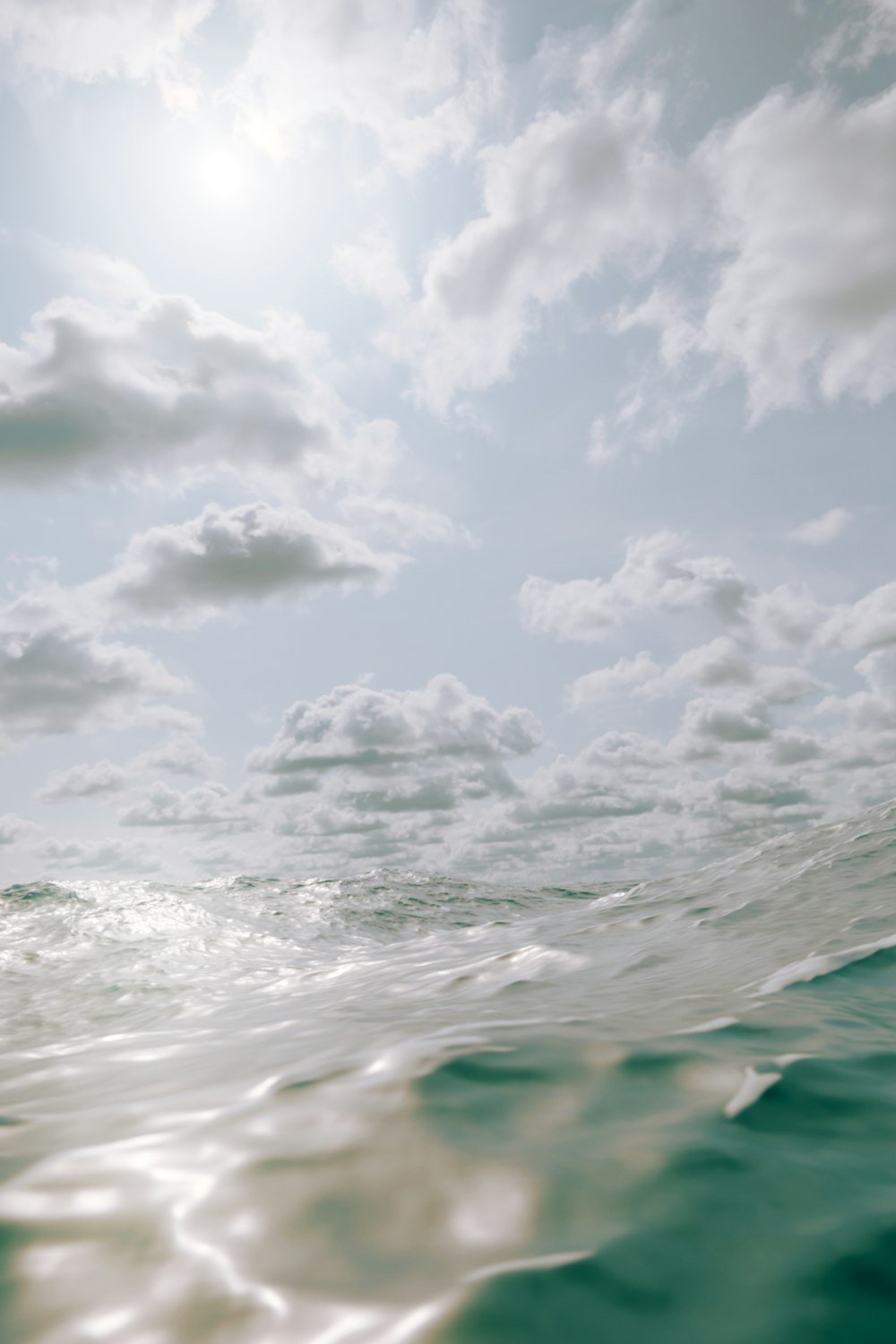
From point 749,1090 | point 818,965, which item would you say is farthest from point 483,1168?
point 818,965

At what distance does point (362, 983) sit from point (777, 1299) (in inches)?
306

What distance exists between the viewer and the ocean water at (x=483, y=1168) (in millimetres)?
1671

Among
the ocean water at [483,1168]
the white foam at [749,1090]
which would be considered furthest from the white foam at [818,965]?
the white foam at [749,1090]

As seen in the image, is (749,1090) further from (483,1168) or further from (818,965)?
(818,965)

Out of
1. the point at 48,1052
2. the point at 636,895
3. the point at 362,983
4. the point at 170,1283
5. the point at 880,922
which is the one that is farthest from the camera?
the point at 636,895

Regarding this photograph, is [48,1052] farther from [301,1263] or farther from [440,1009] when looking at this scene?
[301,1263]

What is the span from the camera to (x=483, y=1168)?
2.40 meters

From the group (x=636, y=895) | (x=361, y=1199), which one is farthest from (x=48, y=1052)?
(x=636, y=895)

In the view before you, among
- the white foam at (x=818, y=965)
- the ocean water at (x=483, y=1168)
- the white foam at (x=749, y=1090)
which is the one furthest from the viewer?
→ the white foam at (x=818, y=965)

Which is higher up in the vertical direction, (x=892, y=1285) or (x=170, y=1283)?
(x=170, y=1283)

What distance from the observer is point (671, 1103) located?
298 centimetres

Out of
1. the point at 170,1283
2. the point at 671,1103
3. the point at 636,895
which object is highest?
the point at 170,1283

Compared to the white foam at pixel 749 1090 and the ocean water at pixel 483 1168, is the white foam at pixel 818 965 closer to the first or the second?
the ocean water at pixel 483 1168

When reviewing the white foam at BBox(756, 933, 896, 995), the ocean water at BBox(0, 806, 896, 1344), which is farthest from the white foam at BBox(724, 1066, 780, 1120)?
the white foam at BBox(756, 933, 896, 995)
